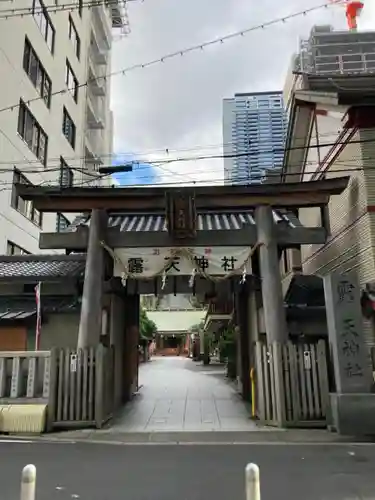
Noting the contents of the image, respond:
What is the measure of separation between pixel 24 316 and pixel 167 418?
5669 mm

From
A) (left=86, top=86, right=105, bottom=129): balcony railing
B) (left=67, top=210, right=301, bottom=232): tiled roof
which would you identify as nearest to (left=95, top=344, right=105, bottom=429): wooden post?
(left=67, top=210, right=301, bottom=232): tiled roof

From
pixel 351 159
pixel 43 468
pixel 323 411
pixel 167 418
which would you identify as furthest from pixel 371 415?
pixel 351 159

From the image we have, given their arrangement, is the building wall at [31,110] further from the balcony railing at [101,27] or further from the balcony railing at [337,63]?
the balcony railing at [337,63]

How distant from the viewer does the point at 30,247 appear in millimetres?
26703

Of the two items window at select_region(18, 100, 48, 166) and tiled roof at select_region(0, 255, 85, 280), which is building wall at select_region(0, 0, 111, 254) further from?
tiled roof at select_region(0, 255, 85, 280)

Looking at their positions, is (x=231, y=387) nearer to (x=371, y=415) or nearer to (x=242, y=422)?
(x=242, y=422)

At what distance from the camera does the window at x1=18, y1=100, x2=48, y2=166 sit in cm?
2548

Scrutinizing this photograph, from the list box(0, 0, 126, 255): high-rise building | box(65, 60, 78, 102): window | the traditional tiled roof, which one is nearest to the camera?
the traditional tiled roof

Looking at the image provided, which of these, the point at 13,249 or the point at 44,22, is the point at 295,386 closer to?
the point at 13,249

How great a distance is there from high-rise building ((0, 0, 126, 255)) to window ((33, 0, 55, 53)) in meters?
0.05

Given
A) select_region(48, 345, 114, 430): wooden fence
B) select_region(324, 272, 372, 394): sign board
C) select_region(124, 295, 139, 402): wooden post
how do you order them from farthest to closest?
select_region(124, 295, 139, 402): wooden post
select_region(48, 345, 114, 430): wooden fence
select_region(324, 272, 372, 394): sign board

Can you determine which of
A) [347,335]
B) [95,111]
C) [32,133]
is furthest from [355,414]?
[95,111]

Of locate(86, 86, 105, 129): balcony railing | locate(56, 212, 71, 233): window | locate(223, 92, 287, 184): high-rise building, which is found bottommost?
locate(223, 92, 287, 184): high-rise building

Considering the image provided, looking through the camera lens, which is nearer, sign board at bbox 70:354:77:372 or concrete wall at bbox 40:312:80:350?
sign board at bbox 70:354:77:372
